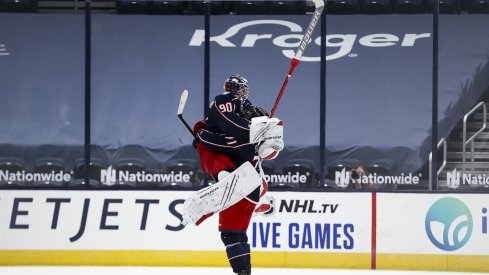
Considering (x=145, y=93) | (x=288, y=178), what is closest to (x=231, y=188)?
(x=288, y=178)

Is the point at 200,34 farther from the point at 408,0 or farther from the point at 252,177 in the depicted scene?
the point at 252,177

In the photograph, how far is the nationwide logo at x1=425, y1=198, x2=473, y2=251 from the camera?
1023cm

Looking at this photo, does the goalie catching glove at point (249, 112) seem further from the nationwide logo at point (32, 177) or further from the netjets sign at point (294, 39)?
the nationwide logo at point (32, 177)

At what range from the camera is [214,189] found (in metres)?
8.31

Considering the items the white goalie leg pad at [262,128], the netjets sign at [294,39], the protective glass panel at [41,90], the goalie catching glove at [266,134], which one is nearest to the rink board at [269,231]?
the protective glass panel at [41,90]

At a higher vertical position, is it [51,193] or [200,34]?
[200,34]

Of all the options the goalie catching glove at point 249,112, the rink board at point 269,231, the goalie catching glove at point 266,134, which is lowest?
the rink board at point 269,231

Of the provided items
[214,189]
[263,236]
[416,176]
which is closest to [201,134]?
[214,189]

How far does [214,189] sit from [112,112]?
2.79 metres

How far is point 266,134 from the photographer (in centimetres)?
820

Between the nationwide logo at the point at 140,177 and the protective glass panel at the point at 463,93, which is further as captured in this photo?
the nationwide logo at the point at 140,177

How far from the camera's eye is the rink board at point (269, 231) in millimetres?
10250

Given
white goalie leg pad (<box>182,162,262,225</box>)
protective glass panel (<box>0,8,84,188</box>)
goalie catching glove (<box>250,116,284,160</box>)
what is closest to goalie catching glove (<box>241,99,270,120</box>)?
goalie catching glove (<box>250,116,284,160</box>)

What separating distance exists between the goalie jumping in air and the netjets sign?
91.2 inches
